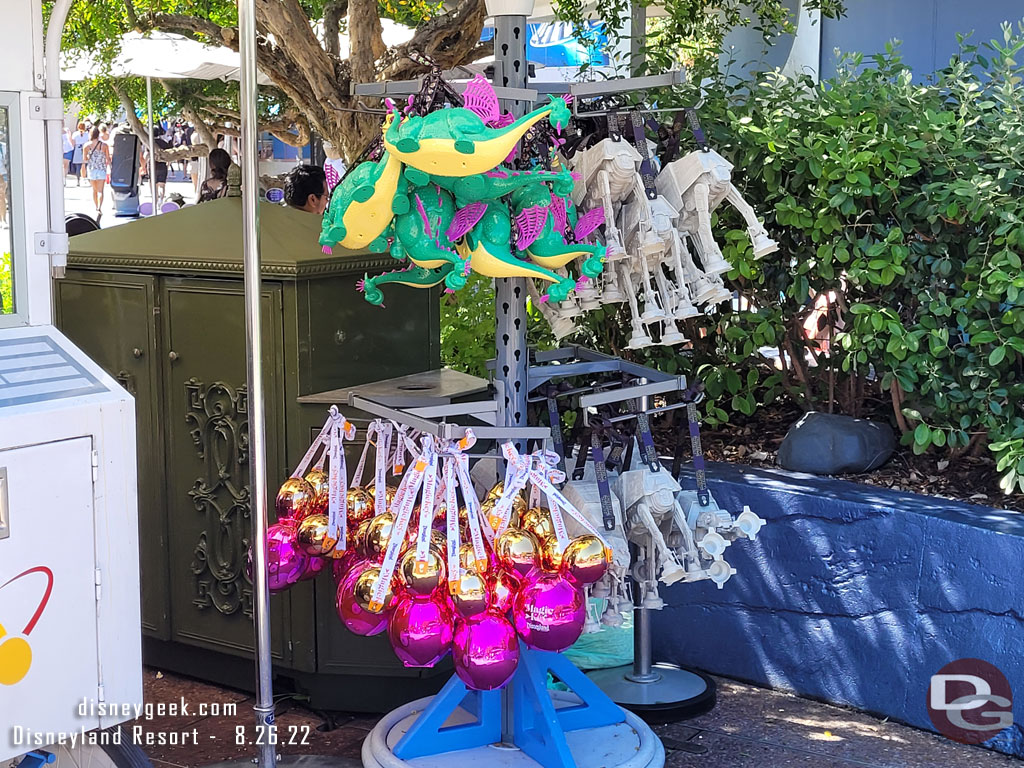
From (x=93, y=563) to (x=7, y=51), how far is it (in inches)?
46.1

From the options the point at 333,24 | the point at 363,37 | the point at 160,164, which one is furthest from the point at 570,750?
the point at 160,164

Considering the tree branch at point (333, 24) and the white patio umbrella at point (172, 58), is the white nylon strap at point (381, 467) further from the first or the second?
the white patio umbrella at point (172, 58)

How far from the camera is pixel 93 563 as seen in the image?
270 centimetres

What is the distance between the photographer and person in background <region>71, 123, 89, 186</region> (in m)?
22.3

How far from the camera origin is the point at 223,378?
156 inches

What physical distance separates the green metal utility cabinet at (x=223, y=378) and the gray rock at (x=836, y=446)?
1.28m

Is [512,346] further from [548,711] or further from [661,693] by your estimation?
[661,693]

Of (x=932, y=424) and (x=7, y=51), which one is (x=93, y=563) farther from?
(x=932, y=424)

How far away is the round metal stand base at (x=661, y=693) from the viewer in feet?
13.0

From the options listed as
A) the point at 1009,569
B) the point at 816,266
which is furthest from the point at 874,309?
the point at 1009,569

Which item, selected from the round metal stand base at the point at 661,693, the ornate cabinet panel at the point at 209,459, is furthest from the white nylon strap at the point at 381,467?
the round metal stand base at the point at 661,693

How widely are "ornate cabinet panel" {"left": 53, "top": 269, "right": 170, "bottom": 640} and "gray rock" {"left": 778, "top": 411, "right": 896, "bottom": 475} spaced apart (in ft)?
7.00

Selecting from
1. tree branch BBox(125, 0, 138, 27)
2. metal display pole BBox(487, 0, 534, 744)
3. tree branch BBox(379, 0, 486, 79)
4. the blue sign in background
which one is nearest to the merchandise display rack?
metal display pole BBox(487, 0, 534, 744)

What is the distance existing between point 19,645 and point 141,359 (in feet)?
5.54
